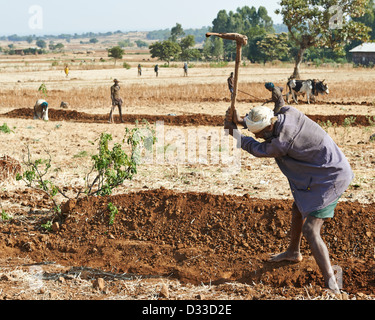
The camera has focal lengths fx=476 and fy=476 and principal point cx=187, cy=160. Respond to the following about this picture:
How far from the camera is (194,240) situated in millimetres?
5074

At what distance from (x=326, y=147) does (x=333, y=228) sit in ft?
5.43

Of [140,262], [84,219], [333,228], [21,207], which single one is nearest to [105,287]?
[140,262]

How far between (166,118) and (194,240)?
33.2 feet

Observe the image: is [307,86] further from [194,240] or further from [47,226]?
[47,226]

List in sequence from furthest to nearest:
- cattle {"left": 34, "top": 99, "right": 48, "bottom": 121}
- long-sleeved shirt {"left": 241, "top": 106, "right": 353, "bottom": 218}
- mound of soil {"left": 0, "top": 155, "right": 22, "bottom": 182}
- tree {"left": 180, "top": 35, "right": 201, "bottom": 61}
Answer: tree {"left": 180, "top": 35, "right": 201, "bottom": 61} < cattle {"left": 34, "top": 99, "right": 48, "bottom": 121} < mound of soil {"left": 0, "top": 155, "right": 22, "bottom": 182} < long-sleeved shirt {"left": 241, "top": 106, "right": 353, "bottom": 218}

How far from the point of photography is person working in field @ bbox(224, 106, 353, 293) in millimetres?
3607

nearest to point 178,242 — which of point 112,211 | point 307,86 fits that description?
point 112,211

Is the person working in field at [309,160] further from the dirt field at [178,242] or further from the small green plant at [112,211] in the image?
the small green plant at [112,211]

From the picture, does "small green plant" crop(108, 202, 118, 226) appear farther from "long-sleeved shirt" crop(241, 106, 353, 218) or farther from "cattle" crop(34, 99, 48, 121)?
"cattle" crop(34, 99, 48, 121)

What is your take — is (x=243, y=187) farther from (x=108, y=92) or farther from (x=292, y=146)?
(x=108, y=92)

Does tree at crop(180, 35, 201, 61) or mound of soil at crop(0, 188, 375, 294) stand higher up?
tree at crop(180, 35, 201, 61)

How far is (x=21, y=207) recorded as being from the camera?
6516 mm

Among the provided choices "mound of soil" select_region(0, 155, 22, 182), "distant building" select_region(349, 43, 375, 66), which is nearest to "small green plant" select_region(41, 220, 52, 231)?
"mound of soil" select_region(0, 155, 22, 182)

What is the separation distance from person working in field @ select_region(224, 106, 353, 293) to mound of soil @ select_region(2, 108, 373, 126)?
10262 mm
